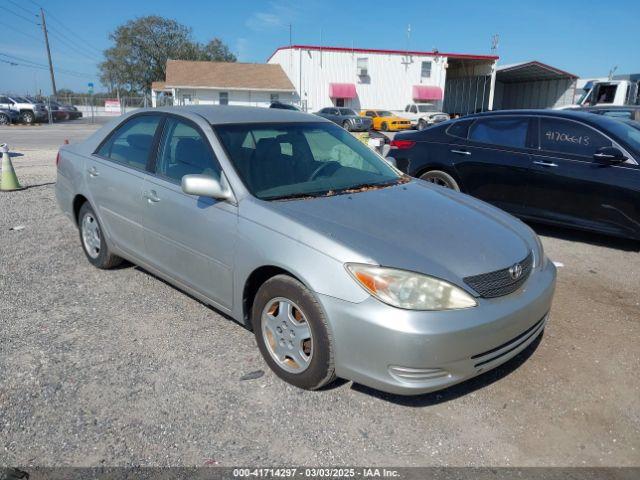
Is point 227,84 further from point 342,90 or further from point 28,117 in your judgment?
point 28,117

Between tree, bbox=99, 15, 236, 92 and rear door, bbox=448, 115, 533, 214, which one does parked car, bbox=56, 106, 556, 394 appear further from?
tree, bbox=99, 15, 236, 92

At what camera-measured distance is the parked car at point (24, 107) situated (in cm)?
3309

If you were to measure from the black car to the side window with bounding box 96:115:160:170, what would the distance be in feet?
13.3

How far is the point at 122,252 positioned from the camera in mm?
4254

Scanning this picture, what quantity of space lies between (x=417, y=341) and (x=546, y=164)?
4.31 metres

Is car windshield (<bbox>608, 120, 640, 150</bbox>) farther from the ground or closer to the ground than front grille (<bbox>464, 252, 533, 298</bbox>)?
farther from the ground

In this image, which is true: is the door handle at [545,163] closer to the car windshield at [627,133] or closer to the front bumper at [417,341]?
the car windshield at [627,133]

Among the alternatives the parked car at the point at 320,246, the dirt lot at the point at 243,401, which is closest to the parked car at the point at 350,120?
the parked car at the point at 320,246

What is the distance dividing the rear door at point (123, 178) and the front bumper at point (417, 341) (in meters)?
2.07

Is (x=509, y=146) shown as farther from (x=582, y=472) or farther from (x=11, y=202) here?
(x=11, y=202)

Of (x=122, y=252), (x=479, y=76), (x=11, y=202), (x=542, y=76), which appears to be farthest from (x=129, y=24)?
(x=122, y=252)

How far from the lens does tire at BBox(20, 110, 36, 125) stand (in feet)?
109

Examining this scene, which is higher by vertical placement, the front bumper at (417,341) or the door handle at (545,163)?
the door handle at (545,163)

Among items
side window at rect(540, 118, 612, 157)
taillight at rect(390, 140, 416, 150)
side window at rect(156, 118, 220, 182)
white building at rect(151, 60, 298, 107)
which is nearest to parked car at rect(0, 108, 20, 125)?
white building at rect(151, 60, 298, 107)
